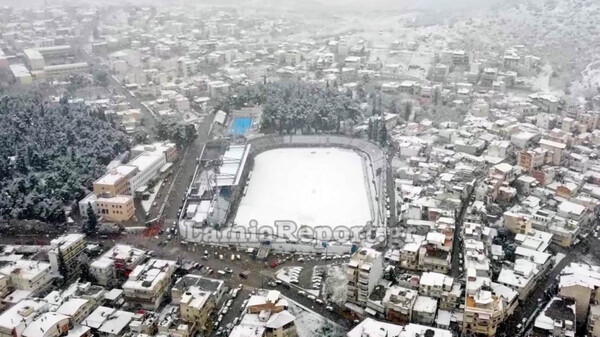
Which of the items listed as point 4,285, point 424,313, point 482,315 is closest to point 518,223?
point 482,315

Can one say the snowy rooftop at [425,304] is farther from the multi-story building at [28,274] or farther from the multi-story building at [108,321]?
the multi-story building at [28,274]

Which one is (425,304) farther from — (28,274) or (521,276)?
(28,274)

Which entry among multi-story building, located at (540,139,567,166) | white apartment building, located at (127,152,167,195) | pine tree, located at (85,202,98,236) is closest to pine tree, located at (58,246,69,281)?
pine tree, located at (85,202,98,236)

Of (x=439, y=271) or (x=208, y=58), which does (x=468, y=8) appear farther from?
(x=439, y=271)

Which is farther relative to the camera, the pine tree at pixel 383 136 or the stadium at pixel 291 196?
the pine tree at pixel 383 136

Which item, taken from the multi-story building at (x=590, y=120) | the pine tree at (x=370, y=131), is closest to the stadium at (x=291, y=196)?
the pine tree at (x=370, y=131)

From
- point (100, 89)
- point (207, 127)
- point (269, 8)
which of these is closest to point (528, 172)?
point (207, 127)
